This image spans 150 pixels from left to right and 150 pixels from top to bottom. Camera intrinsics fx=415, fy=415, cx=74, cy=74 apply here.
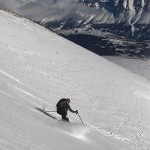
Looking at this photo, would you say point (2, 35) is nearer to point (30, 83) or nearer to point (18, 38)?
point (18, 38)

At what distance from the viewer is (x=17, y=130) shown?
14.4m

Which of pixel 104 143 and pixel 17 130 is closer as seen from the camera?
pixel 17 130

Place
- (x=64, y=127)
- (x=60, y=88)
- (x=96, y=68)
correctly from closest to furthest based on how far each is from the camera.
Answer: (x=64, y=127) < (x=60, y=88) < (x=96, y=68)

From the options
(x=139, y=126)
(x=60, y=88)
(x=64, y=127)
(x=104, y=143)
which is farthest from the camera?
(x=60, y=88)

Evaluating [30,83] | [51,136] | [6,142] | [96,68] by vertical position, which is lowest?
[96,68]

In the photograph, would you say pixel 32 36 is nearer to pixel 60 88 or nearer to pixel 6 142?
pixel 60 88

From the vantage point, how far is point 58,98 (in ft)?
96.4

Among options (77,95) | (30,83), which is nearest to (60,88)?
(77,95)

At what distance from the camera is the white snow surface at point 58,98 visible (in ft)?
51.6

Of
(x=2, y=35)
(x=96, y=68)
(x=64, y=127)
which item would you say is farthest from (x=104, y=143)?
(x=96, y=68)

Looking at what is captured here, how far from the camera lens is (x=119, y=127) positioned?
93.4 ft

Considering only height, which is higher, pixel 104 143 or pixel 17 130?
pixel 17 130

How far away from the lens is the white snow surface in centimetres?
1574

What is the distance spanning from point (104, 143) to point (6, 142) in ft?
32.1
